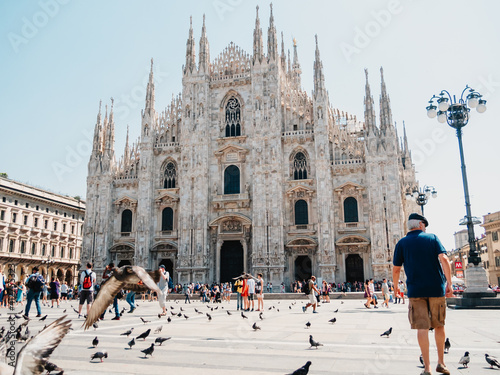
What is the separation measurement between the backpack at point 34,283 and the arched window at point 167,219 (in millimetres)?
22848

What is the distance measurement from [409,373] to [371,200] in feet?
87.2

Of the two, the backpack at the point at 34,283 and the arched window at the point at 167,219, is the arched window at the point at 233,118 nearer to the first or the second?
the arched window at the point at 167,219

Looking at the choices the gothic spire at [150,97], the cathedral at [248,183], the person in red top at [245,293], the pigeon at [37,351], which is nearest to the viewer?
the pigeon at [37,351]

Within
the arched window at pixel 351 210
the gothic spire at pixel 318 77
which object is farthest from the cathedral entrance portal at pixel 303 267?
the gothic spire at pixel 318 77

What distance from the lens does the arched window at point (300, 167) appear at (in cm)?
3272

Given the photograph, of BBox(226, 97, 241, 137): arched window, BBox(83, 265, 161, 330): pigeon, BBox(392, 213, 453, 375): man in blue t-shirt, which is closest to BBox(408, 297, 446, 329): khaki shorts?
BBox(392, 213, 453, 375): man in blue t-shirt

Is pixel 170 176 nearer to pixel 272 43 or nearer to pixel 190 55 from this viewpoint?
pixel 190 55

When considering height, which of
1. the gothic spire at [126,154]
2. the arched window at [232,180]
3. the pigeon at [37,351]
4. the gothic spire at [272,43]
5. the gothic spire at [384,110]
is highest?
the gothic spire at [272,43]

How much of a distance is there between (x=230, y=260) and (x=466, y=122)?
21.0m

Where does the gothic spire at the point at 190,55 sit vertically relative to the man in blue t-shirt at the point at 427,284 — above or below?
above

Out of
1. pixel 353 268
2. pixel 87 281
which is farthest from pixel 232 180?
pixel 87 281

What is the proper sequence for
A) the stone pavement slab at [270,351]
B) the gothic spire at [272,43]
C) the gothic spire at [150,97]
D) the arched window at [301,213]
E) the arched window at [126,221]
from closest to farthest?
1. the stone pavement slab at [270,351]
2. the arched window at [301,213]
3. the gothic spire at [272,43]
4. the arched window at [126,221]
5. the gothic spire at [150,97]

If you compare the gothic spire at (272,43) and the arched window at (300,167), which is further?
the gothic spire at (272,43)

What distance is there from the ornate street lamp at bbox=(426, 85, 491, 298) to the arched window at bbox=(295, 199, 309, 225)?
16653mm
